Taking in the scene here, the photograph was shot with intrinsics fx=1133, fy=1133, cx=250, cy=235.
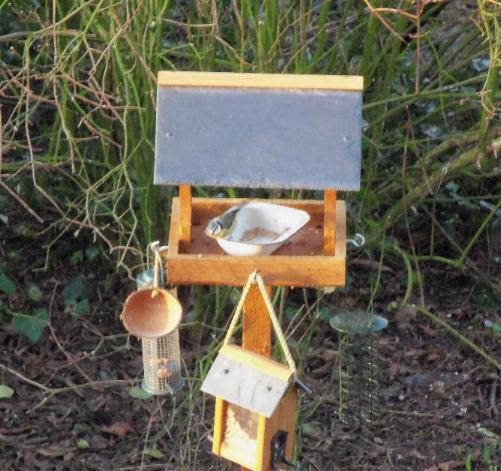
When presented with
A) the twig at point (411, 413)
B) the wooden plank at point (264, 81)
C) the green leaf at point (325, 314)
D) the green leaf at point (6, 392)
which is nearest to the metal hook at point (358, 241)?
the wooden plank at point (264, 81)

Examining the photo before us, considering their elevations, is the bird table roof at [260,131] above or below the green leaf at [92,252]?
above

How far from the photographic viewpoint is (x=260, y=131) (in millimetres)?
2607

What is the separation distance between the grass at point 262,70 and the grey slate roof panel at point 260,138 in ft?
3.73

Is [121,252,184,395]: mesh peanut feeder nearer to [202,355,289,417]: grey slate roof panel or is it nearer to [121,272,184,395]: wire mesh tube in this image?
[121,272,184,395]: wire mesh tube

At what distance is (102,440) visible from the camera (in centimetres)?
427

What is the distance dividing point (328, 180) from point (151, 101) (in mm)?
1660

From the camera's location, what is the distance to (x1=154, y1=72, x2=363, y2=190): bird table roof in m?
2.58

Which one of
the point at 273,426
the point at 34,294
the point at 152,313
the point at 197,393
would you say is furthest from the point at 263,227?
the point at 34,294

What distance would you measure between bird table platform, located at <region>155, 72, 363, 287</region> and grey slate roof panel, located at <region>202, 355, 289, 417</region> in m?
0.21

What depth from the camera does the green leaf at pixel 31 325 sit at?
4.68 meters

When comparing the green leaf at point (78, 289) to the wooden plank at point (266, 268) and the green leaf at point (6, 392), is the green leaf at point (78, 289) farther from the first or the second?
the wooden plank at point (266, 268)

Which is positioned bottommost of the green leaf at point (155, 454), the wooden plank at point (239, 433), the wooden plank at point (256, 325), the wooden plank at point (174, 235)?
the green leaf at point (155, 454)

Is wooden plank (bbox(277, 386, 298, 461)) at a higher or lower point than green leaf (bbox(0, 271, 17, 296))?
higher

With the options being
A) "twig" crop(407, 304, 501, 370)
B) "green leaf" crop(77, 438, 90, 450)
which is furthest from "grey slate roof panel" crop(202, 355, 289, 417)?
"twig" crop(407, 304, 501, 370)
